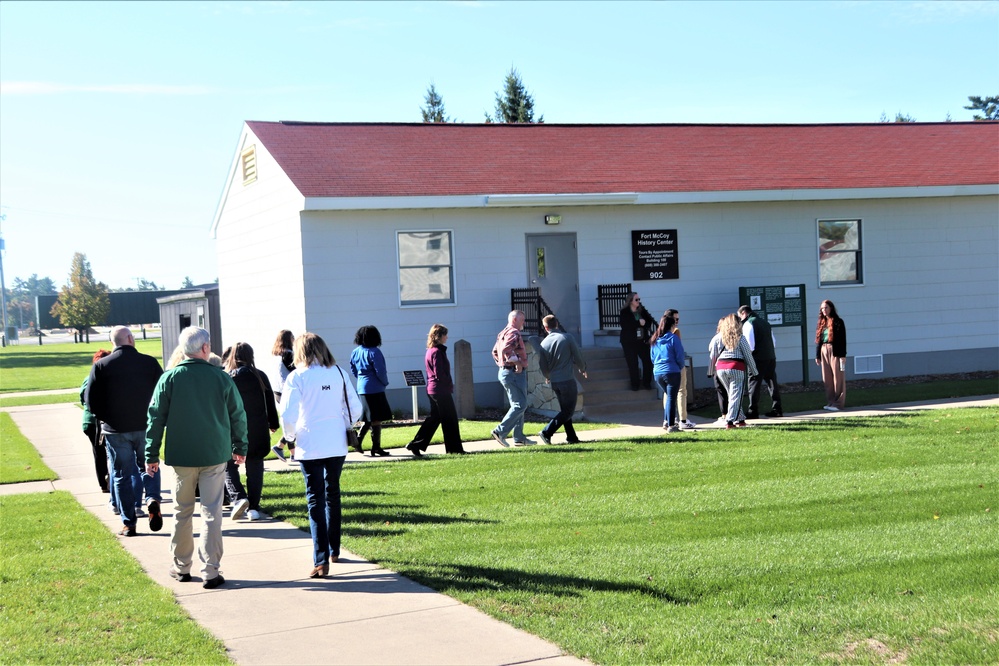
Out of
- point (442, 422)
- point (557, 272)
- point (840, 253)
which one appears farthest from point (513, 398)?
point (840, 253)

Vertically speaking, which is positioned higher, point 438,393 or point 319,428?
point 319,428

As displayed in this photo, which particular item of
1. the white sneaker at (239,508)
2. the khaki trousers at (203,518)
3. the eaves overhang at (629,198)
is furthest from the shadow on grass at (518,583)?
the eaves overhang at (629,198)

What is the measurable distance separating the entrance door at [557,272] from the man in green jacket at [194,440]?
1256 centimetres

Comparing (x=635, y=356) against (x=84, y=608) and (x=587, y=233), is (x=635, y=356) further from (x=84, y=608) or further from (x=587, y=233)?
(x=84, y=608)

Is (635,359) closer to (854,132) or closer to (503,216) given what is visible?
(503,216)

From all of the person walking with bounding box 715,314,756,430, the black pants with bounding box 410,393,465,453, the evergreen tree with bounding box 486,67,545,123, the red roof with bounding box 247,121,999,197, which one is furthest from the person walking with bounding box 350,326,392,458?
the evergreen tree with bounding box 486,67,545,123

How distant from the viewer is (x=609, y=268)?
2077cm

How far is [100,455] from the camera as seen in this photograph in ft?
39.4

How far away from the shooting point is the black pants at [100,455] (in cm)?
1149

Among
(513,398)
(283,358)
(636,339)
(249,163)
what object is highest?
(249,163)

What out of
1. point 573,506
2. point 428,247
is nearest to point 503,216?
point 428,247

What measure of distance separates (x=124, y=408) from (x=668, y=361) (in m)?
8.02

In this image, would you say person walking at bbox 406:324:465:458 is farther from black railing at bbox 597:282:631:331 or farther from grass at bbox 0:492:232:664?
black railing at bbox 597:282:631:331

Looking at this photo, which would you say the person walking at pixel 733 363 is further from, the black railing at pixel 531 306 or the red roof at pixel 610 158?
the red roof at pixel 610 158
